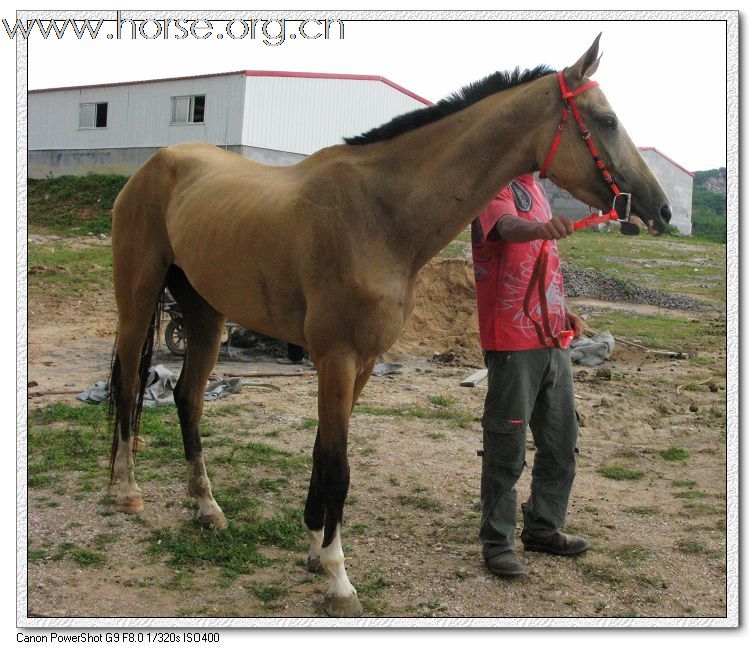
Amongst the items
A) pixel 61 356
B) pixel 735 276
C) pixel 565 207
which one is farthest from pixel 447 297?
pixel 565 207

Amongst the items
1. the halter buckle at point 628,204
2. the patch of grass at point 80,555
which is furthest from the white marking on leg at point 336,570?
the halter buckle at point 628,204

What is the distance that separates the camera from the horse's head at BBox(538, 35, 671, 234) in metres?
3.15

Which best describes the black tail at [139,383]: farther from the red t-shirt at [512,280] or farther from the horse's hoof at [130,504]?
the red t-shirt at [512,280]

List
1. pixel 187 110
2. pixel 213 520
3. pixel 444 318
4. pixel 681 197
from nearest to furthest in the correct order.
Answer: pixel 213 520 < pixel 444 318 < pixel 187 110 < pixel 681 197

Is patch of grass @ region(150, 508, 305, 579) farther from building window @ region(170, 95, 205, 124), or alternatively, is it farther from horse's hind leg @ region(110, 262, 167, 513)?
building window @ region(170, 95, 205, 124)

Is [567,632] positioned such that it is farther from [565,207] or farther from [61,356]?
[565,207]

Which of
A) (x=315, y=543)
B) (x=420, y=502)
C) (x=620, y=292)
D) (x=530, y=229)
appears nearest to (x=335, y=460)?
(x=315, y=543)

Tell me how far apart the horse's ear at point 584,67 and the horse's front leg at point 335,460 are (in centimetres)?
158

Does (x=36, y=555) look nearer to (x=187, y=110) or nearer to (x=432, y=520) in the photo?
(x=432, y=520)

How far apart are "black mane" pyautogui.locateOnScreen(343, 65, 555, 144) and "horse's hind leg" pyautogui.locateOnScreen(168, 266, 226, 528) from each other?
1.91 m

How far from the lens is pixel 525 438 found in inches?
148

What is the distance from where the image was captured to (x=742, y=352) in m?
3.44

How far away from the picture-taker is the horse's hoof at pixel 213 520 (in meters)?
4.30

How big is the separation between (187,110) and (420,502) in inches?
671
